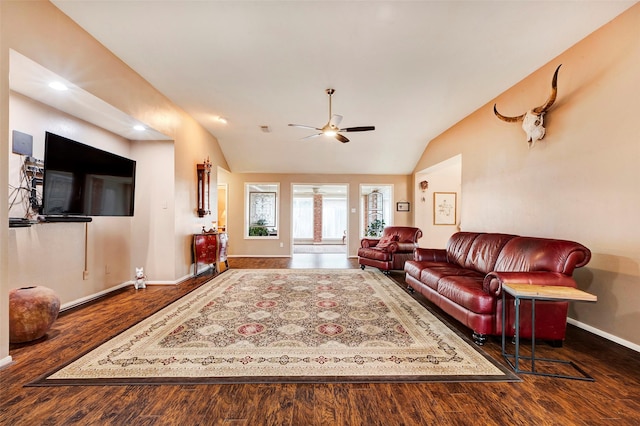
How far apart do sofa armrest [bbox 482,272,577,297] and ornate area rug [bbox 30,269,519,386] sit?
56 centimetres

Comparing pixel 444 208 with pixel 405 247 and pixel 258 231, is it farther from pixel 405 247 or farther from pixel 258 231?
Answer: pixel 258 231

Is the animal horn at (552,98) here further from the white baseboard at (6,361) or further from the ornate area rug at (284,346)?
the white baseboard at (6,361)

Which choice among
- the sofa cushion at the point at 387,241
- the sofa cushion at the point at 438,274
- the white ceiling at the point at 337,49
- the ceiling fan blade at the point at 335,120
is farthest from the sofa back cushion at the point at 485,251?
the ceiling fan blade at the point at 335,120

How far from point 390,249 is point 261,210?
4.40m

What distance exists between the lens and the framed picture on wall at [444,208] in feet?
24.1

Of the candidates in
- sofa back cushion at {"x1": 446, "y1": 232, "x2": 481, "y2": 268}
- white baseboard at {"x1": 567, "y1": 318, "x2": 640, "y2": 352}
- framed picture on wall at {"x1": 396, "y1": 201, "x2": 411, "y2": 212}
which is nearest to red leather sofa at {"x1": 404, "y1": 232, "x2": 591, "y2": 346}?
sofa back cushion at {"x1": 446, "y1": 232, "x2": 481, "y2": 268}

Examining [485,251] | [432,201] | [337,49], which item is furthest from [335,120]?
[432,201]

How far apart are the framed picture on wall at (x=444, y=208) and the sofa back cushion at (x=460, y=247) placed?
11.0ft

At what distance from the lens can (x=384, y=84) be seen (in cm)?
368

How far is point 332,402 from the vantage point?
166 centimetres

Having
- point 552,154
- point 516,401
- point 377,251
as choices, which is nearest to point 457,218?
point 377,251

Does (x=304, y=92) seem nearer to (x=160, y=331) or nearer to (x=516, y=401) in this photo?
(x=160, y=331)

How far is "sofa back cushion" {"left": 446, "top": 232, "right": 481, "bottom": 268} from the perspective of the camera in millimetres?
3803

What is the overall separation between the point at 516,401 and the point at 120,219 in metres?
5.12
